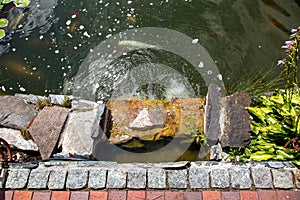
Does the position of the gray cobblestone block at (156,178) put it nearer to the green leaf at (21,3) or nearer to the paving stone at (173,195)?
the paving stone at (173,195)

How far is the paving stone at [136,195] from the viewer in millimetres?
3201

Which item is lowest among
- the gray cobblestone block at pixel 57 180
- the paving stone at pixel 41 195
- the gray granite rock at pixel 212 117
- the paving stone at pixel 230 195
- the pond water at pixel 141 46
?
the paving stone at pixel 41 195

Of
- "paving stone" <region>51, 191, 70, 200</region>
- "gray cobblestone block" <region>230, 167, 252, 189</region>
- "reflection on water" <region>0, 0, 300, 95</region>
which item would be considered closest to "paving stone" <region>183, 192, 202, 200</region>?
"gray cobblestone block" <region>230, 167, 252, 189</region>

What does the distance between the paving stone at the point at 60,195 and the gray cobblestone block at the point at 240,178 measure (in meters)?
1.40

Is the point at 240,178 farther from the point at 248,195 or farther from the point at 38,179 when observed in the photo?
the point at 38,179

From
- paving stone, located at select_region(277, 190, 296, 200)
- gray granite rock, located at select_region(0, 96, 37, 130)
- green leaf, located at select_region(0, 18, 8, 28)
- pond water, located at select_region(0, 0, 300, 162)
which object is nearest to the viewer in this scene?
paving stone, located at select_region(277, 190, 296, 200)

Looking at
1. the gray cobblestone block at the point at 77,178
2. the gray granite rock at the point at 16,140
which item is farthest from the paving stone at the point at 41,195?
the gray granite rock at the point at 16,140

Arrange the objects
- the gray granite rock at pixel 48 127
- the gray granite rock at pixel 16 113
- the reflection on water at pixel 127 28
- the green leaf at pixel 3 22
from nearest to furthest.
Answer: the gray granite rock at pixel 48 127 < the gray granite rock at pixel 16 113 < the reflection on water at pixel 127 28 < the green leaf at pixel 3 22

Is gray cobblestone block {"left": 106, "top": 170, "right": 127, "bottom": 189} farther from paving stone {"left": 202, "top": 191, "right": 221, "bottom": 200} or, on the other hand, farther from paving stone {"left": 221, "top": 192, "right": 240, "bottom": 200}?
paving stone {"left": 221, "top": 192, "right": 240, "bottom": 200}

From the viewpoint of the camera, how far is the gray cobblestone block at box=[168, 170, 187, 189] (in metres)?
3.24

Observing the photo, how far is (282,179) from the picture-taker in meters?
3.25

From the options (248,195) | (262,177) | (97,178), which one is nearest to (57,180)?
(97,178)

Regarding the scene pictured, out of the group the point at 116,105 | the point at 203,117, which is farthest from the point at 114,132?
the point at 203,117

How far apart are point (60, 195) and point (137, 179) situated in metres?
0.66
